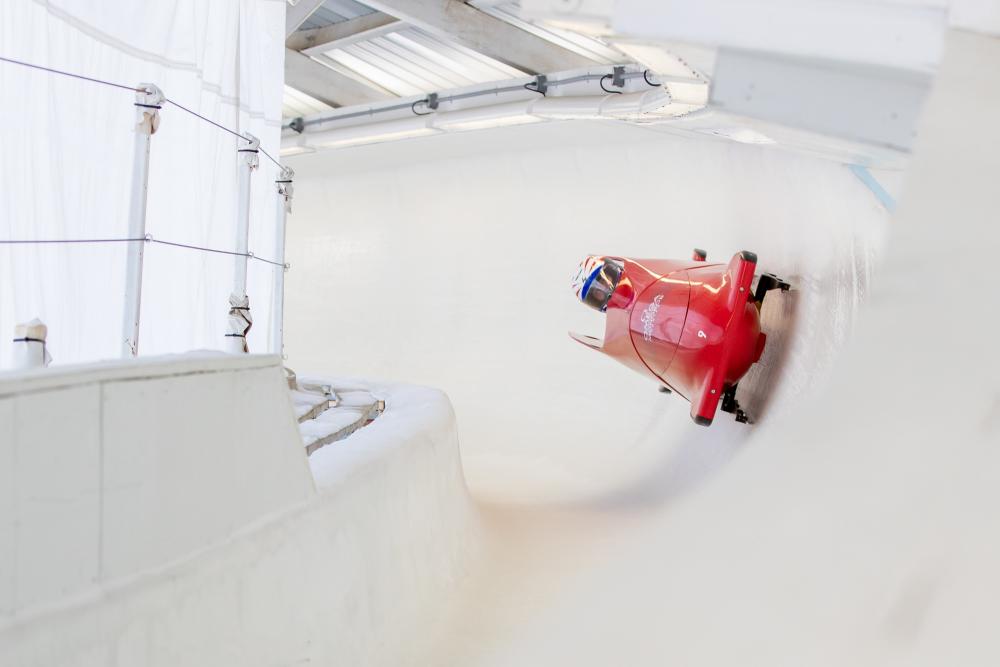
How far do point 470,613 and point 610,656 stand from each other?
200 cm

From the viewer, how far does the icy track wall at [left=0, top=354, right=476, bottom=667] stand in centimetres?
122

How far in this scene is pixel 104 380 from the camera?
138cm

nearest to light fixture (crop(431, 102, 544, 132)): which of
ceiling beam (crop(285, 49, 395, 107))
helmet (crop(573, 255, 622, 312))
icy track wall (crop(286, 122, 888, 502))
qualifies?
icy track wall (crop(286, 122, 888, 502))

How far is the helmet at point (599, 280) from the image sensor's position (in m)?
4.91

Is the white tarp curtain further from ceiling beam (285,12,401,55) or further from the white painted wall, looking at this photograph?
ceiling beam (285,12,401,55)

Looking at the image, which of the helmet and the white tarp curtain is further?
the helmet

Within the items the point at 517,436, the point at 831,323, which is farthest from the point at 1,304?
the point at 517,436

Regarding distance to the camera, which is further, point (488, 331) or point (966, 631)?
point (488, 331)

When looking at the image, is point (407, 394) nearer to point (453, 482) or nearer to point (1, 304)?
point (453, 482)

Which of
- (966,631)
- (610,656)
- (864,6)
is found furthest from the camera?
(864,6)

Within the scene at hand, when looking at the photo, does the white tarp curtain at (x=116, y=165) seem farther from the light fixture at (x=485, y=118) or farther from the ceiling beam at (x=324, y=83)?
the ceiling beam at (x=324, y=83)

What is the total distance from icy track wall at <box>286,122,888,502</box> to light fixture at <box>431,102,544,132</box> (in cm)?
26

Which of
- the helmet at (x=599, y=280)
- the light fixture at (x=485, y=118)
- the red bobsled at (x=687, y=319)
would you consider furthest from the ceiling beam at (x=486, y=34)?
the red bobsled at (x=687, y=319)

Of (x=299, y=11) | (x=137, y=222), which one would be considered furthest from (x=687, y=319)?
(x=299, y=11)
